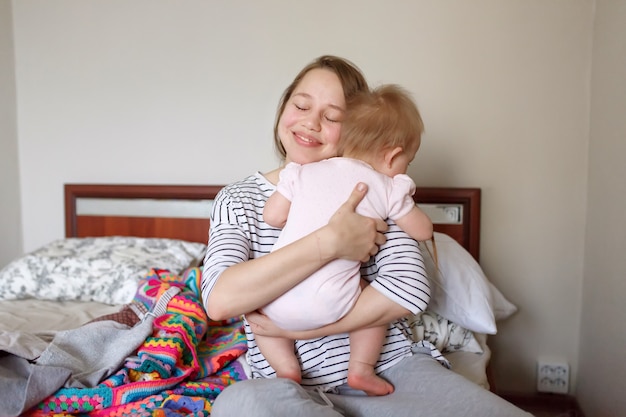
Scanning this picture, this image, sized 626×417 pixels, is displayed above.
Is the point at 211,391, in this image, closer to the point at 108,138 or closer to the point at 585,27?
the point at 108,138

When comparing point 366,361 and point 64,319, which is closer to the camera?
point 366,361

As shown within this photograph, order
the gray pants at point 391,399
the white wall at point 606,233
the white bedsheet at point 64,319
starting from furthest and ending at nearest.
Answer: the white wall at point 606,233 → the white bedsheet at point 64,319 → the gray pants at point 391,399

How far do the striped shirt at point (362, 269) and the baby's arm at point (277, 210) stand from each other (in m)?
0.07

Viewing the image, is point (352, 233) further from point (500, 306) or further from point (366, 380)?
point (500, 306)

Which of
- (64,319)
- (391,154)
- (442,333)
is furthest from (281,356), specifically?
(64,319)

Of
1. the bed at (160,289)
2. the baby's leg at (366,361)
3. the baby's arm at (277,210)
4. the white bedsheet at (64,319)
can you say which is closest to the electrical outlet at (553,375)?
the bed at (160,289)

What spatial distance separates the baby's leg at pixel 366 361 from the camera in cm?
105

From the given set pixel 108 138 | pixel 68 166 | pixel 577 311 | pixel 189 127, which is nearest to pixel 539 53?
pixel 577 311

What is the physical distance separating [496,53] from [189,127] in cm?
134

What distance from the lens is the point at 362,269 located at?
1191mm

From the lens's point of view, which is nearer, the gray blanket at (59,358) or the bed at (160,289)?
the gray blanket at (59,358)

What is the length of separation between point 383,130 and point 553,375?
152 cm

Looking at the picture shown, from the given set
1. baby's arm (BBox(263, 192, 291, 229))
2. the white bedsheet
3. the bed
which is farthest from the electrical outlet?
baby's arm (BBox(263, 192, 291, 229))

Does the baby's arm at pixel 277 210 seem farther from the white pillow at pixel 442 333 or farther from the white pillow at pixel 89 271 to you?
the white pillow at pixel 89 271
